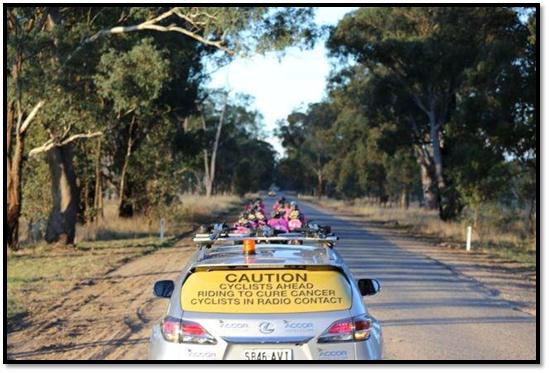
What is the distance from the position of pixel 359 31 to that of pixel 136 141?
1197cm

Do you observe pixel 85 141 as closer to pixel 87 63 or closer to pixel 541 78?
pixel 87 63

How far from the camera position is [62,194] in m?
24.7

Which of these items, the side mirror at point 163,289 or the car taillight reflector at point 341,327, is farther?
the side mirror at point 163,289

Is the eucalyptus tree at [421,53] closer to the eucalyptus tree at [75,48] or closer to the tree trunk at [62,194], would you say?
the eucalyptus tree at [75,48]

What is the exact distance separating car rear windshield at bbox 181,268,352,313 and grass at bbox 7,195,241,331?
18.5 ft

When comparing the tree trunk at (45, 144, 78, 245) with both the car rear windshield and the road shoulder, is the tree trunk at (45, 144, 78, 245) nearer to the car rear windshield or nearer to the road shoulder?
the road shoulder

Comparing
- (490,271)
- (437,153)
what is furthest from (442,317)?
(437,153)

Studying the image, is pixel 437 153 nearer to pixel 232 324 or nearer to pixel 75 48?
pixel 75 48

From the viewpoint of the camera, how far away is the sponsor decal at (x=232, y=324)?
5660mm

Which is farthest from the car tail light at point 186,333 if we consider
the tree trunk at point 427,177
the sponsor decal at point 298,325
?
the tree trunk at point 427,177

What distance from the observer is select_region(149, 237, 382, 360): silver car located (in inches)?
221

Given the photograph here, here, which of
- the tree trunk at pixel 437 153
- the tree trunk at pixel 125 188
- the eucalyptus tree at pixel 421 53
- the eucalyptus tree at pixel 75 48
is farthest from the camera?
the tree trunk at pixel 437 153

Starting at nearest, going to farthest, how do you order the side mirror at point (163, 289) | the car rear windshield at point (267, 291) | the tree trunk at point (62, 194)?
the car rear windshield at point (267, 291), the side mirror at point (163, 289), the tree trunk at point (62, 194)

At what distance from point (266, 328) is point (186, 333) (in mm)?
584
